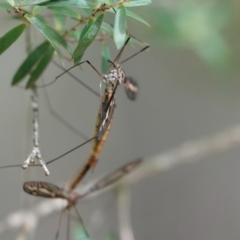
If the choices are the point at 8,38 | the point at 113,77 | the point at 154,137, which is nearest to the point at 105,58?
the point at 113,77

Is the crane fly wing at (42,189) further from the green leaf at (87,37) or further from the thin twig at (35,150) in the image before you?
the green leaf at (87,37)

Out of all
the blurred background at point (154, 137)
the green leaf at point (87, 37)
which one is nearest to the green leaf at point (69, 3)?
the green leaf at point (87, 37)

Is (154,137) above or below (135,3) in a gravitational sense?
above

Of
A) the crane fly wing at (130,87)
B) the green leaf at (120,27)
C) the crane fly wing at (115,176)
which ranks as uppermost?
the crane fly wing at (130,87)

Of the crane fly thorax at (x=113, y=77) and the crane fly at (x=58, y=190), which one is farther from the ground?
the crane fly thorax at (x=113, y=77)

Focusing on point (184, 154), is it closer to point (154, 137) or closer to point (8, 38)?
point (154, 137)

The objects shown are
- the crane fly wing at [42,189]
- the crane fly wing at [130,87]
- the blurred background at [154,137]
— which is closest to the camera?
the crane fly wing at [42,189]
